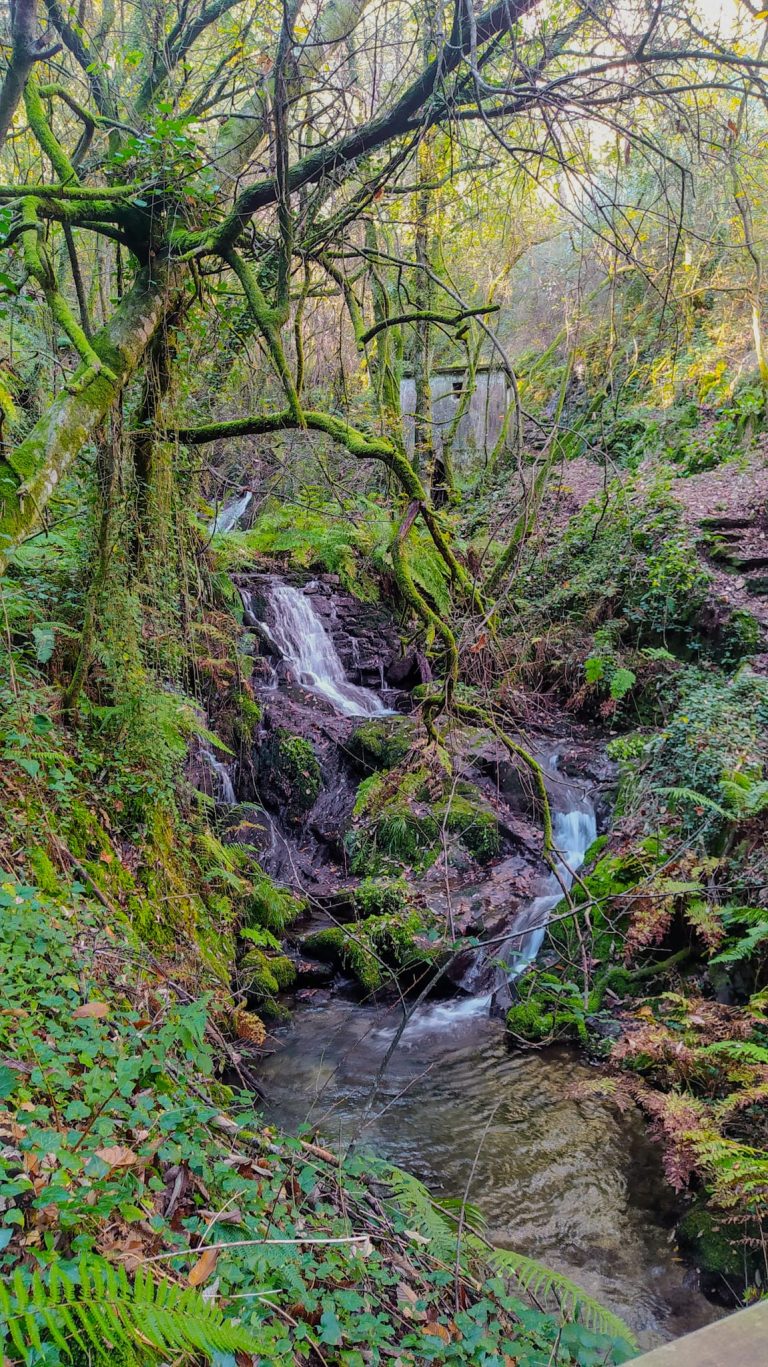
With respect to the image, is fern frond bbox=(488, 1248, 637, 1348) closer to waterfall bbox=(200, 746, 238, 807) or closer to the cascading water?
the cascading water

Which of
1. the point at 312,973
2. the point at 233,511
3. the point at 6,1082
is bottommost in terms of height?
the point at 312,973

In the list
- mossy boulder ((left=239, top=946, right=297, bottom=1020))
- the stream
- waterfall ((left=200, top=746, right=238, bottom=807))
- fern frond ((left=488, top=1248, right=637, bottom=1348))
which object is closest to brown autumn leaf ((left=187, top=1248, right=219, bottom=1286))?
the stream

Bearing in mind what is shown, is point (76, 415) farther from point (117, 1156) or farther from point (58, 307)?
point (117, 1156)

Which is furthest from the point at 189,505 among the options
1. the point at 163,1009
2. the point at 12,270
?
the point at 163,1009

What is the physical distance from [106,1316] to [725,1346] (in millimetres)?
1422

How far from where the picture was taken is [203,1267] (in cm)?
215

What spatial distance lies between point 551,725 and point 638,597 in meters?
2.56

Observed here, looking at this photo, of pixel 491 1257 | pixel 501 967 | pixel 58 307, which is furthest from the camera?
pixel 501 967

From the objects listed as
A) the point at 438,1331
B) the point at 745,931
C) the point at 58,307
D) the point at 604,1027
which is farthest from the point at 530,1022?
the point at 58,307

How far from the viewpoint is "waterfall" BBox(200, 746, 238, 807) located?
7652 mm

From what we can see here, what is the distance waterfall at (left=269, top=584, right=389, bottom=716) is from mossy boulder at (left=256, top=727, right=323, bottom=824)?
4.54 ft

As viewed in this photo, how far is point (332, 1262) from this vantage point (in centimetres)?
248

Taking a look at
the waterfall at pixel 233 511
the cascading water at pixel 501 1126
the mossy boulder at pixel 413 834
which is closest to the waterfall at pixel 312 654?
the mossy boulder at pixel 413 834

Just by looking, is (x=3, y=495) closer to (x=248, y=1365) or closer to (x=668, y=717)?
(x=248, y=1365)
